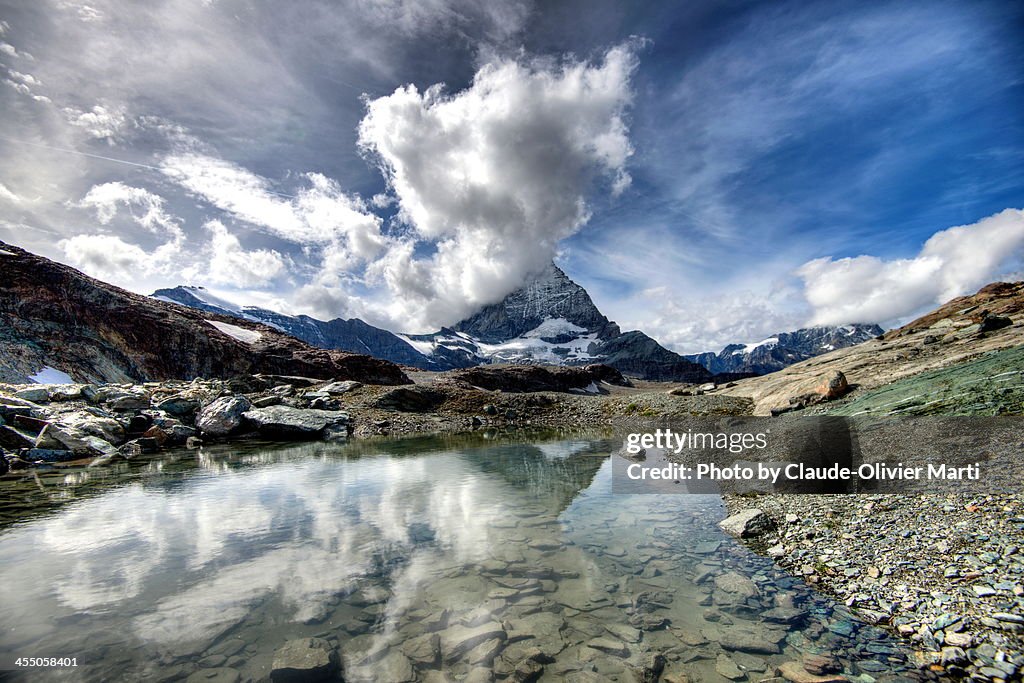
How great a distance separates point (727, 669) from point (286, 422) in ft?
140

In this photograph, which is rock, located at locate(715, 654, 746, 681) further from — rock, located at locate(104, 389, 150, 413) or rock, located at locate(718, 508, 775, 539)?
rock, located at locate(104, 389, 150, 413)

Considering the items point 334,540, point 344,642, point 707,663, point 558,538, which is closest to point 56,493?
point 334,540

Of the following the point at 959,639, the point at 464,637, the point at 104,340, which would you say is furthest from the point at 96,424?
the point at 104,340

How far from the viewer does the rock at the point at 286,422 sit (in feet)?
131

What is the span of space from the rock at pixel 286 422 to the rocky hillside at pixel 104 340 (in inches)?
2021

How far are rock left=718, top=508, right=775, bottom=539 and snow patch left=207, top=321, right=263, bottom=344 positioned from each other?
114616 mm

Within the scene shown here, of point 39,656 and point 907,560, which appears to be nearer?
point 39,656

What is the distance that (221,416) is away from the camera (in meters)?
38.3

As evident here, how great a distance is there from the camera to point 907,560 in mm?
9125

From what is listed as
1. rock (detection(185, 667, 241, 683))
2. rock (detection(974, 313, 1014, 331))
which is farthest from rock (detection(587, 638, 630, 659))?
rock (detection(974, 313, 1014, 331))

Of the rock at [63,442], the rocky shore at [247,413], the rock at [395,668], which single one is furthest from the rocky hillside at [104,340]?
the rock at [395,668]

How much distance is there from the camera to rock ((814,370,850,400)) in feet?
84.2

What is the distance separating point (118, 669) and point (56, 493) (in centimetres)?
1785

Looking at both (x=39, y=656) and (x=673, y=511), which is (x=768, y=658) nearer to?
(x=673, y=511)
